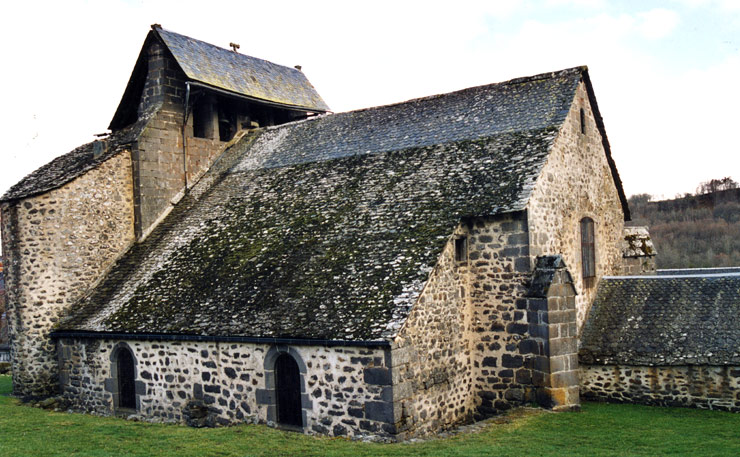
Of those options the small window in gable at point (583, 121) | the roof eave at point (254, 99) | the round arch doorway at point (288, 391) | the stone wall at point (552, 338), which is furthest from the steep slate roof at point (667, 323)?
the roof eave at point (254, 99)

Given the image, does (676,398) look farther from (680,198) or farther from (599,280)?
(680,198)

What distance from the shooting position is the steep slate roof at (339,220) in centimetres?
1416

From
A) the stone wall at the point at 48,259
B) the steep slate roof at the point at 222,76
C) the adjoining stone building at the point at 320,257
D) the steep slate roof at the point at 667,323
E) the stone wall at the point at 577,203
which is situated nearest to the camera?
the adjoining stone building at the point at 320,257

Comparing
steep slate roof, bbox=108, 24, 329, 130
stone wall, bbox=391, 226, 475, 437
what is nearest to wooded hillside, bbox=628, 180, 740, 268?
steep slate roof, bbox=108, 24, 329, 130

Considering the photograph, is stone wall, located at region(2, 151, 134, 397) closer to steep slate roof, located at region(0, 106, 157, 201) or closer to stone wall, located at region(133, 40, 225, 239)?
steep slate roof, located at region(0, 106, 157, 201)

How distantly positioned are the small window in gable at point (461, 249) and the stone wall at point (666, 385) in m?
3.90

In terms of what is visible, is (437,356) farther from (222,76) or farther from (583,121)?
(222,76)

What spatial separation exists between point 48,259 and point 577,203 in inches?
588

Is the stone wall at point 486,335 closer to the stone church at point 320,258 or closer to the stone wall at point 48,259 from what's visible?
the stone church at point 320,258

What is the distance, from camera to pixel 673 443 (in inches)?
452

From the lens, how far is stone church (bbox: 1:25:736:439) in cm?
1377

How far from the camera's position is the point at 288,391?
46.6 ft

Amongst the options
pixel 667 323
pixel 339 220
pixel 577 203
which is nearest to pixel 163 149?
pixel 339 220

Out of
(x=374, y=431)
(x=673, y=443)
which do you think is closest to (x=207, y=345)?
(x=374, y=431)
